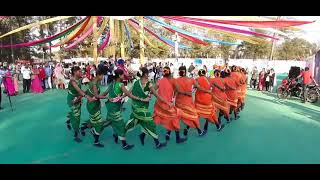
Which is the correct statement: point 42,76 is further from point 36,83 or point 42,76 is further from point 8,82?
point 8,82

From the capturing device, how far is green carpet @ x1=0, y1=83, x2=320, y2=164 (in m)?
4.35

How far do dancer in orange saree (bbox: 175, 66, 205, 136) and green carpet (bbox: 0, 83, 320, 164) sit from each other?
0.37m

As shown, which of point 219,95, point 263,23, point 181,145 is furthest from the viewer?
point 263,23

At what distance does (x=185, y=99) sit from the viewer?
4969 millimetres

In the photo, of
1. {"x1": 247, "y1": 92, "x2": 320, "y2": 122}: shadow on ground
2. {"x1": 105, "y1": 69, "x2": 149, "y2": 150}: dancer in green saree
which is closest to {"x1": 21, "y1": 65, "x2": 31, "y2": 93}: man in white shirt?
{"x1": 105, "y1": 69, "x2": 149, "y2": 150}: dancer in green saree

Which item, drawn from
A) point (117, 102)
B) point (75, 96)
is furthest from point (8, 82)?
point (117, 102)

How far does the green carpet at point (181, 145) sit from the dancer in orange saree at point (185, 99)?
14.4 inches

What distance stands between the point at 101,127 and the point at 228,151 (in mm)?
1875

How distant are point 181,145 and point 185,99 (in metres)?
0.70

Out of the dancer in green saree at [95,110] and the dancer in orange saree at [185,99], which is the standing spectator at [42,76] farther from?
the dancer in orange saree at [185,99]

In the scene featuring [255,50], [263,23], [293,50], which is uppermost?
[263,23]

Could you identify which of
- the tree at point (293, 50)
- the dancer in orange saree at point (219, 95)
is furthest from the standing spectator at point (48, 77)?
the tree at point (293, 50)

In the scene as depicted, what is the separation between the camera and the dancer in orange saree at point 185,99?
4.91 meters
